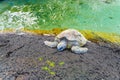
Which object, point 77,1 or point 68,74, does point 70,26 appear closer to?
point 77,1

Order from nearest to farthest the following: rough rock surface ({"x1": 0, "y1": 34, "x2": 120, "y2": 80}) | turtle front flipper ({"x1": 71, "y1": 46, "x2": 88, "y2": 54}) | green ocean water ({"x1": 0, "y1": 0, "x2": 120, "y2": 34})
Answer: rough rock surface ({"x1": 0, "y1": 34, "x2": 120, "y2": 80}), turtle front flipper ({"x1": 71, "y1": 46, "x2": 88, "y2": 54}), green ocean water ({"x1": 0, "y1": 0, "x2": 120, "y2": 34})

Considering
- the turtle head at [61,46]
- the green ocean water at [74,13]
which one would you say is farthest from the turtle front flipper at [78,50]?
the green ocean water at [74,13]

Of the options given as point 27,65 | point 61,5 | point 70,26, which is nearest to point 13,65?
point 27,65

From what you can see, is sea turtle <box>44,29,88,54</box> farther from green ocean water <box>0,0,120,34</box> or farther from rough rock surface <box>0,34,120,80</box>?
green ocean water <box>0,0,120,34</box>

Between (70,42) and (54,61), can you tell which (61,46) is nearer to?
(70,42)

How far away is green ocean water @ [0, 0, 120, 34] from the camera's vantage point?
745 centimetres

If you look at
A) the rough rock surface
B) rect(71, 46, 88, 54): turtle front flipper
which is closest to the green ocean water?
the rough rock surface

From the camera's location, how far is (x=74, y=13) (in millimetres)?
8438

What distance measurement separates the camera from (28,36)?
502cm

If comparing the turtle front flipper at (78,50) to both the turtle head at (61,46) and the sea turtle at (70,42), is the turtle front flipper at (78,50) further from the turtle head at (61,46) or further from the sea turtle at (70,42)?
the turtle head at (61,46)

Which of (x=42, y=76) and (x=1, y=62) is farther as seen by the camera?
(x=1, y=62)

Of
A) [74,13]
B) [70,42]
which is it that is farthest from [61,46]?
[74,13]

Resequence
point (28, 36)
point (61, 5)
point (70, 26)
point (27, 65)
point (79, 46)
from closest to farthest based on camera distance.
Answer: point (27, 65), point (79, 46), point (28, 36), point (70, 26), point (61, 5)

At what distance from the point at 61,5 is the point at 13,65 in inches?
222
